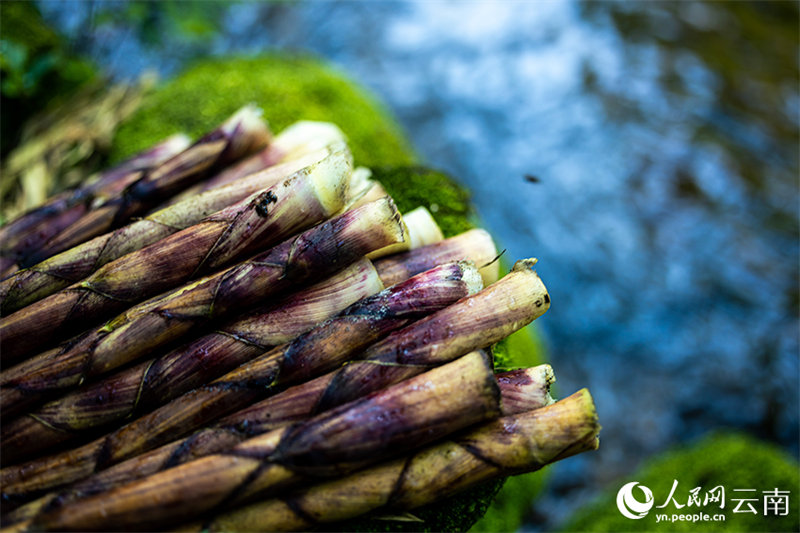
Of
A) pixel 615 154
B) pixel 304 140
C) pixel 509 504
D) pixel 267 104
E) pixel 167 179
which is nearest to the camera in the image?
pixel 167 179

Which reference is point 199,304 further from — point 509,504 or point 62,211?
point 509,504

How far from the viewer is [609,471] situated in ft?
10.3

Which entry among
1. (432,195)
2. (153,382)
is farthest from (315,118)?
(153,382)

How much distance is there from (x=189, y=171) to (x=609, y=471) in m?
2.92

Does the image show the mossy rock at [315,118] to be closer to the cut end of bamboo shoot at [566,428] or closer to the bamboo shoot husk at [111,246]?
the cut end of bamboo shoot at [566,428]

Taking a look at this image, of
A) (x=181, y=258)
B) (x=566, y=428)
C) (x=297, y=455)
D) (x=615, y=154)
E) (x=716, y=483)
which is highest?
(x=181, y=258)

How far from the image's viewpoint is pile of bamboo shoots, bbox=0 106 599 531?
0.84 m

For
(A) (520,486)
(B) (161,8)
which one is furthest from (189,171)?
(B) (161,8)

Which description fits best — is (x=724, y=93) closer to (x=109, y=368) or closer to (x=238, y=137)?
(x=238, y=137)

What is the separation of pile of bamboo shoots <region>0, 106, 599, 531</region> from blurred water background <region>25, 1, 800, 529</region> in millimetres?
2096

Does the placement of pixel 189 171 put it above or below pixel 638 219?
above

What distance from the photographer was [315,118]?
220 centimetres

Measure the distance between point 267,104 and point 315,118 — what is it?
0.64 feet

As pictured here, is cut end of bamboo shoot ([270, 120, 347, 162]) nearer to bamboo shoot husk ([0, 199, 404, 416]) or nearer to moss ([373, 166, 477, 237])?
moss ([373, 166, 477, 237])
